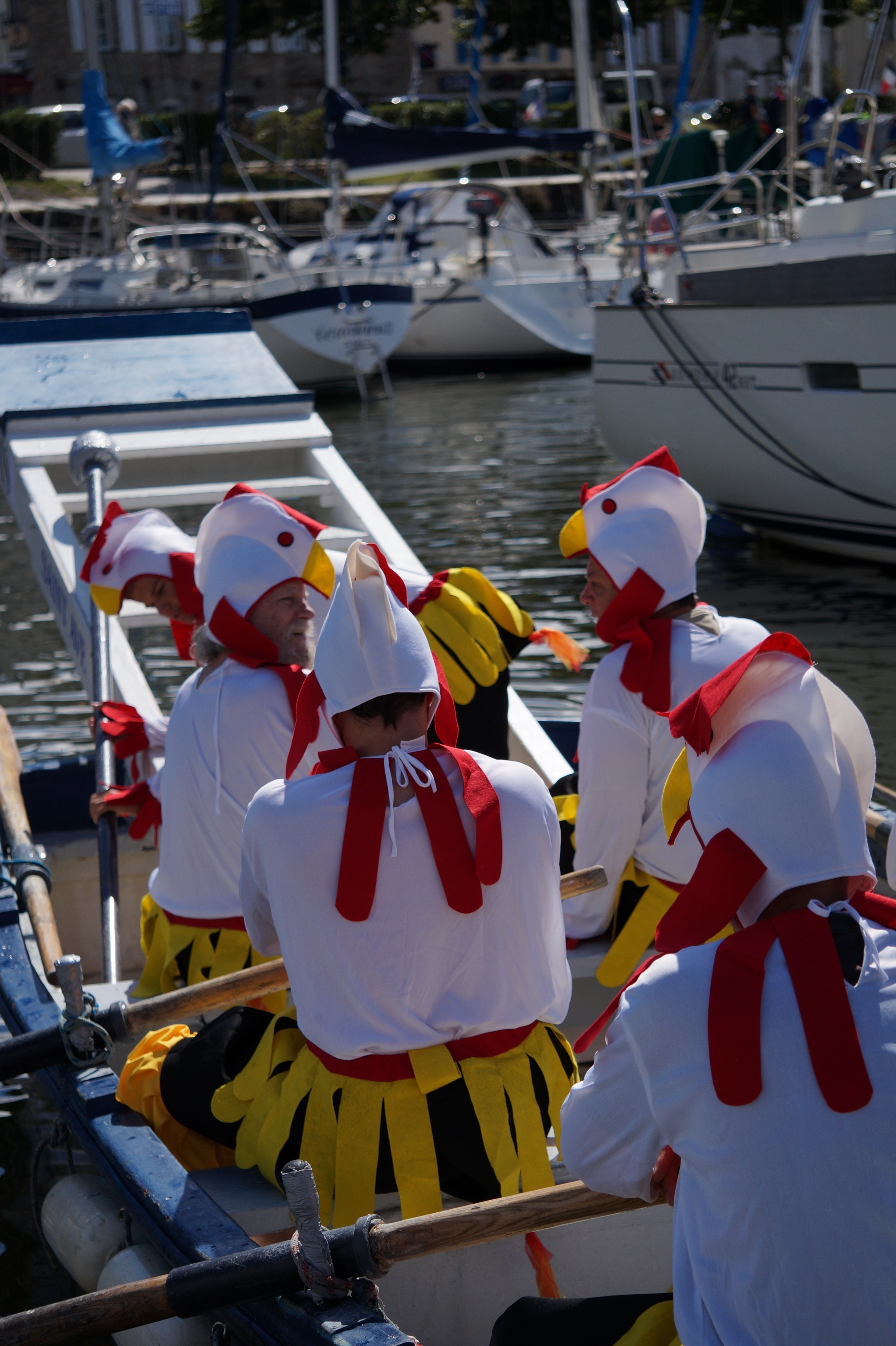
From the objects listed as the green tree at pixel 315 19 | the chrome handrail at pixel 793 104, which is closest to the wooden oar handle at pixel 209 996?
the chrome handrail at pixel 793 104

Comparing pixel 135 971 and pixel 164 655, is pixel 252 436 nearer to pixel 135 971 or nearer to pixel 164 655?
pixel 135 971

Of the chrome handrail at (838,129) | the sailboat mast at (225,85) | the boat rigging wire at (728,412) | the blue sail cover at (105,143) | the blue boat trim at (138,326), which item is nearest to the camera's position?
the blue boat trim at (138,326)

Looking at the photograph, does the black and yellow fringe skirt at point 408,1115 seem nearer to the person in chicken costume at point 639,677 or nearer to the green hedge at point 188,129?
the person in chicken costume at point 639,677

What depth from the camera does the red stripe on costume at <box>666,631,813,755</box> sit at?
76.3 inches

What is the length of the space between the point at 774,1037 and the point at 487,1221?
677 millimetres

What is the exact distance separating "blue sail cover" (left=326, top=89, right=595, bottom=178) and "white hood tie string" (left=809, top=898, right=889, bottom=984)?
20127 millimetres

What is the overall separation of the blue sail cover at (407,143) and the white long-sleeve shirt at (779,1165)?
20.2m

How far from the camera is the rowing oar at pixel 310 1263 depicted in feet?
7.25

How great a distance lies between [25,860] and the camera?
4277 mm

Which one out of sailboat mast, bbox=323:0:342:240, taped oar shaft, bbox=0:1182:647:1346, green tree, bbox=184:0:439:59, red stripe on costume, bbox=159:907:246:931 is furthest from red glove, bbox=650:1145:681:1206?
green tree, bbox=184:0:439:59

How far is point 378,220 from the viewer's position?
79.6 feet

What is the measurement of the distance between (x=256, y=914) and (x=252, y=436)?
4140mm

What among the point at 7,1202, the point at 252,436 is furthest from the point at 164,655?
the point at 7,1202

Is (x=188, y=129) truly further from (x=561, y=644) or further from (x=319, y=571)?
(x=319, y=571)
